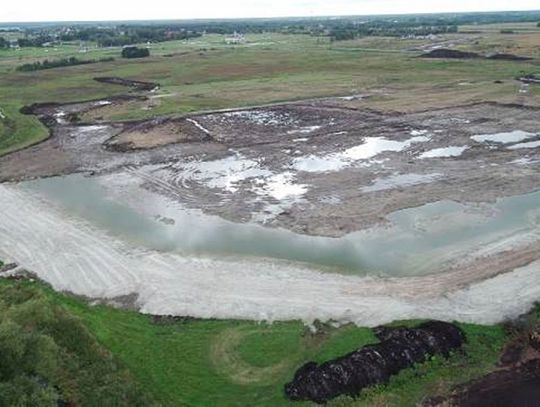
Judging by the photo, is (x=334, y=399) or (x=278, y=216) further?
(x=278, y=216)

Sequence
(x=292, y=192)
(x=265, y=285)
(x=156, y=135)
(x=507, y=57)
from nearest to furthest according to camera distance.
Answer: (x=265, y=285) < (x=292, y=192) < (x=156, y=135) < (x=507, y=57)

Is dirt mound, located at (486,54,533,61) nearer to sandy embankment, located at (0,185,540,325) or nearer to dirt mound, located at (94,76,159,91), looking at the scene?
dirt mound, located at (94,76,159,91)

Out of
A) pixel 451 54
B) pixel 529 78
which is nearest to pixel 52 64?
pixel 451 54

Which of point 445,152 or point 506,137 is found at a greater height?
point 506,137

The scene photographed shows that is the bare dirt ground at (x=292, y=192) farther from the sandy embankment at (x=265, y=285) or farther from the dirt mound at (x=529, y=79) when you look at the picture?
the dirt mound at (x=529, y=79)

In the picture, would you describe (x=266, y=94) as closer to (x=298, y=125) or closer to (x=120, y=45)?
(x=298, y=125)

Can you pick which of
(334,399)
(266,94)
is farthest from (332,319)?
(266,94)

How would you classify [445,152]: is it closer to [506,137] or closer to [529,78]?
[506,137]

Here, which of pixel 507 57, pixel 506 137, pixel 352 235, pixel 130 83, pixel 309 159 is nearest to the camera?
pixel 352 235
